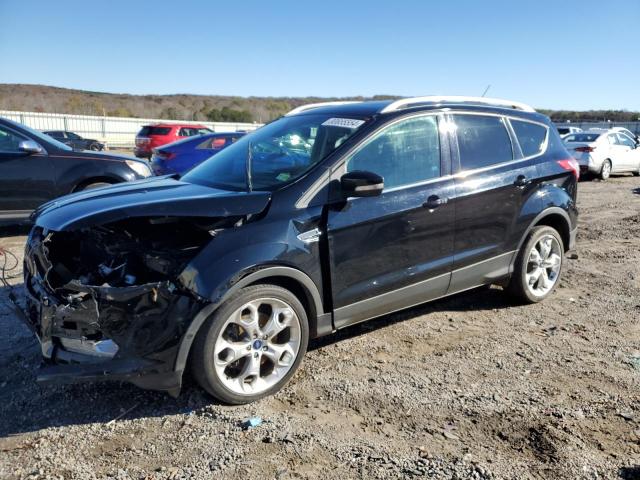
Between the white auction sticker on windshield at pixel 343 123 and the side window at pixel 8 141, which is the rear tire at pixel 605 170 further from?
the side window at pixel 8 141

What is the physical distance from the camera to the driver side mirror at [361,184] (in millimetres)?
3566

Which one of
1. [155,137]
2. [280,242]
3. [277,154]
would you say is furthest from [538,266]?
[155,137]

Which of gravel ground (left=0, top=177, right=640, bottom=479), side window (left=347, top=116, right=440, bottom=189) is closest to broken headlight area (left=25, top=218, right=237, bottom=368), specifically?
gravel ground (left=0, top=177, right=640, bottom=479)

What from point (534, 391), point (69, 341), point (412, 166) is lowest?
point (534, 391)

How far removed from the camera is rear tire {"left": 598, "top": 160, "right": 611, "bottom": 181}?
16.5m

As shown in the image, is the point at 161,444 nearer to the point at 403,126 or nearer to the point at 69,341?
the point at 69,341

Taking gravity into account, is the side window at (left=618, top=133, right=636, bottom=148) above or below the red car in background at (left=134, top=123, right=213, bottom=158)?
below

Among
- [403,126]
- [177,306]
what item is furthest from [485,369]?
[177,306]

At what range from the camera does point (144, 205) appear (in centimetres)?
324

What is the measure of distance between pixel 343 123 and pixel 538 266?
2514 mm

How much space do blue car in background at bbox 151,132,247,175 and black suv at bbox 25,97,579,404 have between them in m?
6.99

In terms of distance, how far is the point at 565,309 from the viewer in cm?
516

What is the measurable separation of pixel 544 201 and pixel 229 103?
105m

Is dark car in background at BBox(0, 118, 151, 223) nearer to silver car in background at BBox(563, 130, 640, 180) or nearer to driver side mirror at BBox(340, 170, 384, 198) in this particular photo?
driver side mirror at BBox(340, 170, 384, 198)
